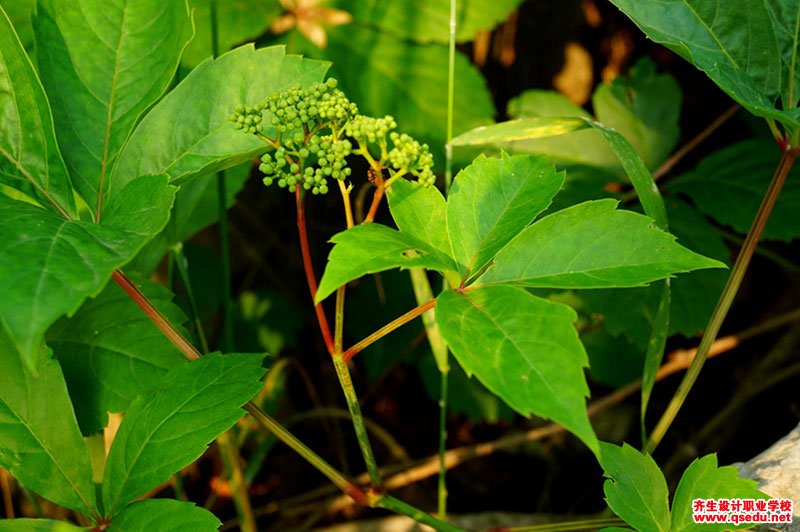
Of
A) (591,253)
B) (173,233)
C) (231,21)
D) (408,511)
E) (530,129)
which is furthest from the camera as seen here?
(231,21)

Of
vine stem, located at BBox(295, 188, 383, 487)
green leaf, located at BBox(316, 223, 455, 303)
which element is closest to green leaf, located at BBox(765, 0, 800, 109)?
green leaf, located at BBox(316, 223, 455, 303)

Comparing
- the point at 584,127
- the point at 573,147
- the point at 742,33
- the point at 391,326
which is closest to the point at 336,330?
the point at 391,326

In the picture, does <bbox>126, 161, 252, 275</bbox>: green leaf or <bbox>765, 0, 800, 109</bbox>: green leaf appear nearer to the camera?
<bbox>765, 0, 800, 109</bbox>: green leaf

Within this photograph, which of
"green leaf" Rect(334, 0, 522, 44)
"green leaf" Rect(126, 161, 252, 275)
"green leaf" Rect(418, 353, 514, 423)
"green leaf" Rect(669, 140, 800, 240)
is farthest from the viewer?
"green leaf" Rect(418, 353, 514, 423)

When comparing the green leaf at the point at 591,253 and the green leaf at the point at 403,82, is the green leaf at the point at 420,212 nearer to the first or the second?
the green leaf at the point at 591,253

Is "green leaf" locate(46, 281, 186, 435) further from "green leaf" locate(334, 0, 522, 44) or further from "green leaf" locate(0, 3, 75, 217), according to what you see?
"green leaf" locate(334, 0, 522, 44)

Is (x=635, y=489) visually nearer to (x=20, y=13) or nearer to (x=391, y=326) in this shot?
(x=391, y=326)
